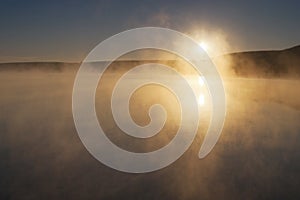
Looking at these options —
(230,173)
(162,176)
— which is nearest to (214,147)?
(230,173)

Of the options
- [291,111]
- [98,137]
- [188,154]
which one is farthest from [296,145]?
[291,111]

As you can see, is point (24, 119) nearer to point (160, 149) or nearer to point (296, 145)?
point (160, 149)

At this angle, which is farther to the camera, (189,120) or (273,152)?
(189,120)

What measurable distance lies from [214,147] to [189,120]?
15.1 feet

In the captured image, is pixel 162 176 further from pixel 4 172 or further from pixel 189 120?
pixel 189 120

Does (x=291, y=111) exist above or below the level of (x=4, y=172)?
above

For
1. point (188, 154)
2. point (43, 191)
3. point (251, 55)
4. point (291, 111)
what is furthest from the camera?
point (251, 55)

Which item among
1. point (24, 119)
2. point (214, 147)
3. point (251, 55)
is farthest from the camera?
point (251, 55)

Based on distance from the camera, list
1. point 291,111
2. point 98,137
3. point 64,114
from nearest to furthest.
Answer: point 98,137
point 64,114
point 291,111

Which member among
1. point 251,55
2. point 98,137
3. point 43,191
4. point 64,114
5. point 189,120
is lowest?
point 43,191

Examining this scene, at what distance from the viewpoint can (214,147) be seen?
38.0ft

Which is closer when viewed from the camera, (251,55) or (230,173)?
(230,173)

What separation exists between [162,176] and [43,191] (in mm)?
2833

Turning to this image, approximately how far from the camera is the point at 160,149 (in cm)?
1128
